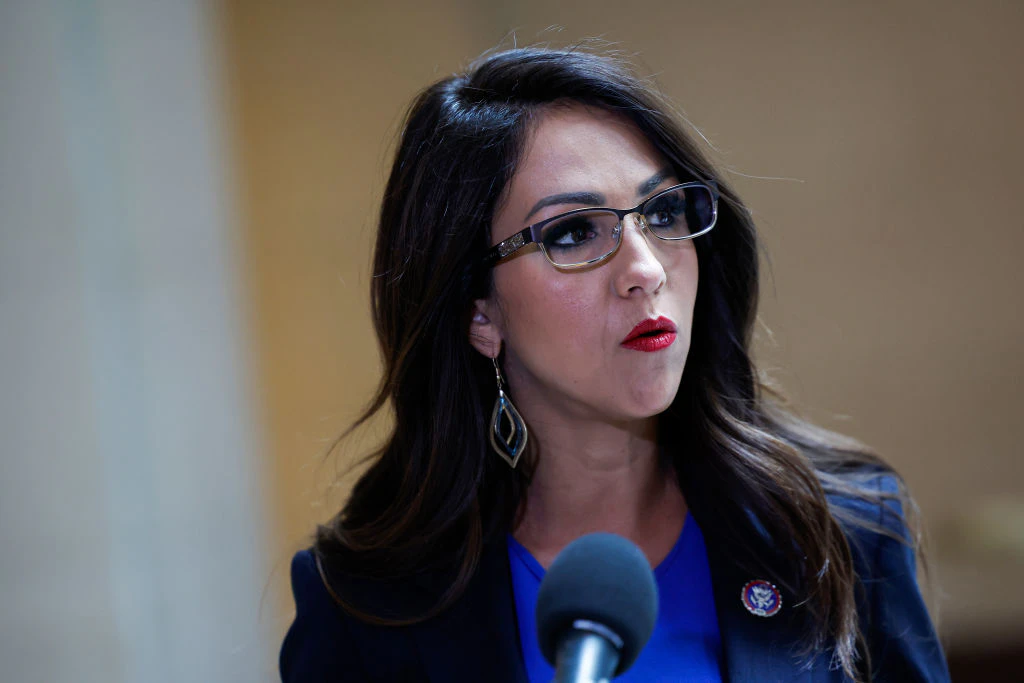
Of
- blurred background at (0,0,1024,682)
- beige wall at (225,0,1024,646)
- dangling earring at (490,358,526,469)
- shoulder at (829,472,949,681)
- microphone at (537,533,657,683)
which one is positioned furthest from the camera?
beige wall at (225,0,1024,646)

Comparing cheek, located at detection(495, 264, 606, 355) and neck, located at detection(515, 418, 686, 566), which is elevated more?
cheek, located at detection(495, 264, 606, 355)

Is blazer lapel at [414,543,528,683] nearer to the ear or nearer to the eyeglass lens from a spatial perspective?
the ear

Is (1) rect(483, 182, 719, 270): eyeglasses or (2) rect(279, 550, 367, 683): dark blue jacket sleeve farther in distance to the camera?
(2) rect(279, 550, 367, 683): dark blue jacket sleeve

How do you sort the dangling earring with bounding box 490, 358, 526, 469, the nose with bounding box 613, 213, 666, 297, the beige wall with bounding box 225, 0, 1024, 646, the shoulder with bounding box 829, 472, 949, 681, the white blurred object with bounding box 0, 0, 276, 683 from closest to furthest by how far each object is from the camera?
the nose with bounding box 613, 213, 666, 297, the shoulder with bounding box 829, 472, 949, 681, the dangling earring with bounding box 490, 358, 526, 469, the white blurred object with bounding box 0, 0, 276, 683, the beige wall with bounding box 225, 0, 1024, 646

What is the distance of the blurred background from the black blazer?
1212mm

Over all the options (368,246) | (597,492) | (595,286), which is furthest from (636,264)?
(368,246)

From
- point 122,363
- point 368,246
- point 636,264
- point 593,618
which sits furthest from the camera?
point 368,246

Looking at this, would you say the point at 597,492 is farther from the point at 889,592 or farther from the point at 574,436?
the point at 889,592

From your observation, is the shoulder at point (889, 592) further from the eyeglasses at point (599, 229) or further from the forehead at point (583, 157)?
the forehead at point (583, 157)

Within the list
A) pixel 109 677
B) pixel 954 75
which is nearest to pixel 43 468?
pixel 109 677

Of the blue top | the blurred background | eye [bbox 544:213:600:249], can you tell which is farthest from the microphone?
the blurred background

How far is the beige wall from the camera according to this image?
3.53 m

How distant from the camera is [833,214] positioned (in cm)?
368

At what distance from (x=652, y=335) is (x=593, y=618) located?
0.80 meters
